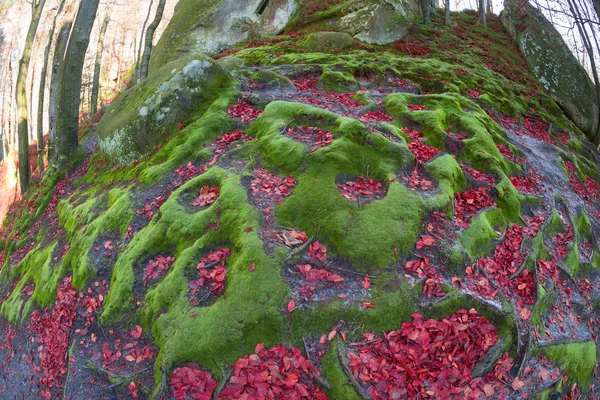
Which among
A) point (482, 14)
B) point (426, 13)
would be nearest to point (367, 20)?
point (426, 13)

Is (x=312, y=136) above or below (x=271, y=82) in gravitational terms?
below

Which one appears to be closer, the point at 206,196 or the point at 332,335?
the point at 332,335

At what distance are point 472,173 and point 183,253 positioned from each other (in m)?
5.10

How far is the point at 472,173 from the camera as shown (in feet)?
22.2

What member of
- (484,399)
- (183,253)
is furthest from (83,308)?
(484,399)

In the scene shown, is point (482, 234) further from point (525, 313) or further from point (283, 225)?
point (283, 225)

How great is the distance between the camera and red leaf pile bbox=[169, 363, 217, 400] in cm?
378

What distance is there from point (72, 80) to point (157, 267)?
6619mm

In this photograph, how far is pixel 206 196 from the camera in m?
5.96

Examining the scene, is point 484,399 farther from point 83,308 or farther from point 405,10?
point 405,10

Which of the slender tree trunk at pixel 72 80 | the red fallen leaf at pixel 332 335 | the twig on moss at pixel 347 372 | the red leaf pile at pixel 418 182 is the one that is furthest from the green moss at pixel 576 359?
the slender tree trunk at pixel 72 80

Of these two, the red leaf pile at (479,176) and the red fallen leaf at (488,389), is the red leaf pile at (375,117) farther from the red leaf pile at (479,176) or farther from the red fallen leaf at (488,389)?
the red fallen leaf at (488,389)

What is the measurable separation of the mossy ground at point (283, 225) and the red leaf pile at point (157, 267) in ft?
0.41

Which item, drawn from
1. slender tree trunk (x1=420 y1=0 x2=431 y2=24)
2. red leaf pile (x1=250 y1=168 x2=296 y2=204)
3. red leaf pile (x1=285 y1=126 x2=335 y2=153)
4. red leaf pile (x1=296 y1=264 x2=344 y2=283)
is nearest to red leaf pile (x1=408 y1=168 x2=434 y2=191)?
red leaf pile (x1=285 y1=126 x2=335 y2=153)
